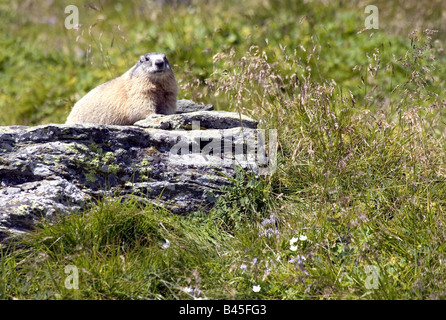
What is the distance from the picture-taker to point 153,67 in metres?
5.59

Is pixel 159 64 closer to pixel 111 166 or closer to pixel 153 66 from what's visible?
pixel 153 66

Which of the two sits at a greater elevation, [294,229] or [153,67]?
[153,67]

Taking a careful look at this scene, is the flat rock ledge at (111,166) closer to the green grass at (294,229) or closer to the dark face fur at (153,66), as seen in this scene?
the green grass at (294,229)

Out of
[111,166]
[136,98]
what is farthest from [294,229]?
[136,98]

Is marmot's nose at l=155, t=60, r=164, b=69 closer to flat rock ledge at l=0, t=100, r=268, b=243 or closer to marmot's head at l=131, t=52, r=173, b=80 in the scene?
marmot's head at l=131, t=52, r=173, b=80

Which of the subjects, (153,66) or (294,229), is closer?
(294,229)

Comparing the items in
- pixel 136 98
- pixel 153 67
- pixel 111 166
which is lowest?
pixel 111 166

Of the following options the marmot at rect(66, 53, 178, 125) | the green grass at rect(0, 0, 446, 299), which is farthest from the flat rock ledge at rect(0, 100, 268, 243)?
the marmot at rect(66, 53, 178, 125)

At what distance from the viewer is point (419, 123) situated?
14.6 ft

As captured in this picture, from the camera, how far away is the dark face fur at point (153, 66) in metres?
5.59

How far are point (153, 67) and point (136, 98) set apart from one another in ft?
Result: 1.36

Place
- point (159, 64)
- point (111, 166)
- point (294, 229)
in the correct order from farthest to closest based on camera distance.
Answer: point (159, 64) < point (111, 166) < point (294, 229)

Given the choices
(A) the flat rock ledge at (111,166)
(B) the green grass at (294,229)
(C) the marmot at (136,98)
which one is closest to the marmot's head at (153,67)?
(C) the marmot at (136,98)

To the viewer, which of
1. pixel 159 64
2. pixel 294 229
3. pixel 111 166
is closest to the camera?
pixel 294 229
